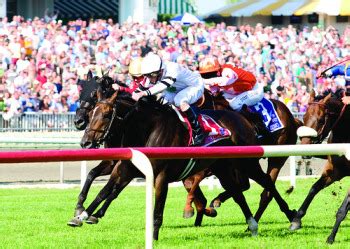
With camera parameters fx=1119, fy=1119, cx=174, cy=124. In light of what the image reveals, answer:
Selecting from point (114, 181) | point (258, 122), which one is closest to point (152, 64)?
point (114, 181)

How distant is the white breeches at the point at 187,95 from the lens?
11.2 m

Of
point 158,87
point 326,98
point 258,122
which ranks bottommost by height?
point 258,122

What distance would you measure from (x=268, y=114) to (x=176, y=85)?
161 centimetres

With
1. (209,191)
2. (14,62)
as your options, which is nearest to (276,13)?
(14,62)

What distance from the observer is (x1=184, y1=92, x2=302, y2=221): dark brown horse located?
1191 centimetres

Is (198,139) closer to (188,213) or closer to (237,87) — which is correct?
(188,213)

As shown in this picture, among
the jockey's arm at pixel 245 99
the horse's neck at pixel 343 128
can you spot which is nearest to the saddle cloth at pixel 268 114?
the jockey's arm at pixel 245 99

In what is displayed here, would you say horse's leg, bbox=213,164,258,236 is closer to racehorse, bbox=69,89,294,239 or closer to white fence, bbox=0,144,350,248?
racehorse, bbox=69,89,294,239

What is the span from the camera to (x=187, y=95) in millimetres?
11188

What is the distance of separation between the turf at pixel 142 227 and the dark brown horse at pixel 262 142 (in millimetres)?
176

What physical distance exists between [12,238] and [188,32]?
1754 cm

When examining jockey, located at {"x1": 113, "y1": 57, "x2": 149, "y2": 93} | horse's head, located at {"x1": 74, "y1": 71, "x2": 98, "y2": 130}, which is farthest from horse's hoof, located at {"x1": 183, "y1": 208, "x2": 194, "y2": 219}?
horse's head, located at {"x1": 74, "y1": 71, "x2": 98, "y2": 130}

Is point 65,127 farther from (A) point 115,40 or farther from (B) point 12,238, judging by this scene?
(B) point 12,238

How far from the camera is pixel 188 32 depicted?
2706 cm
